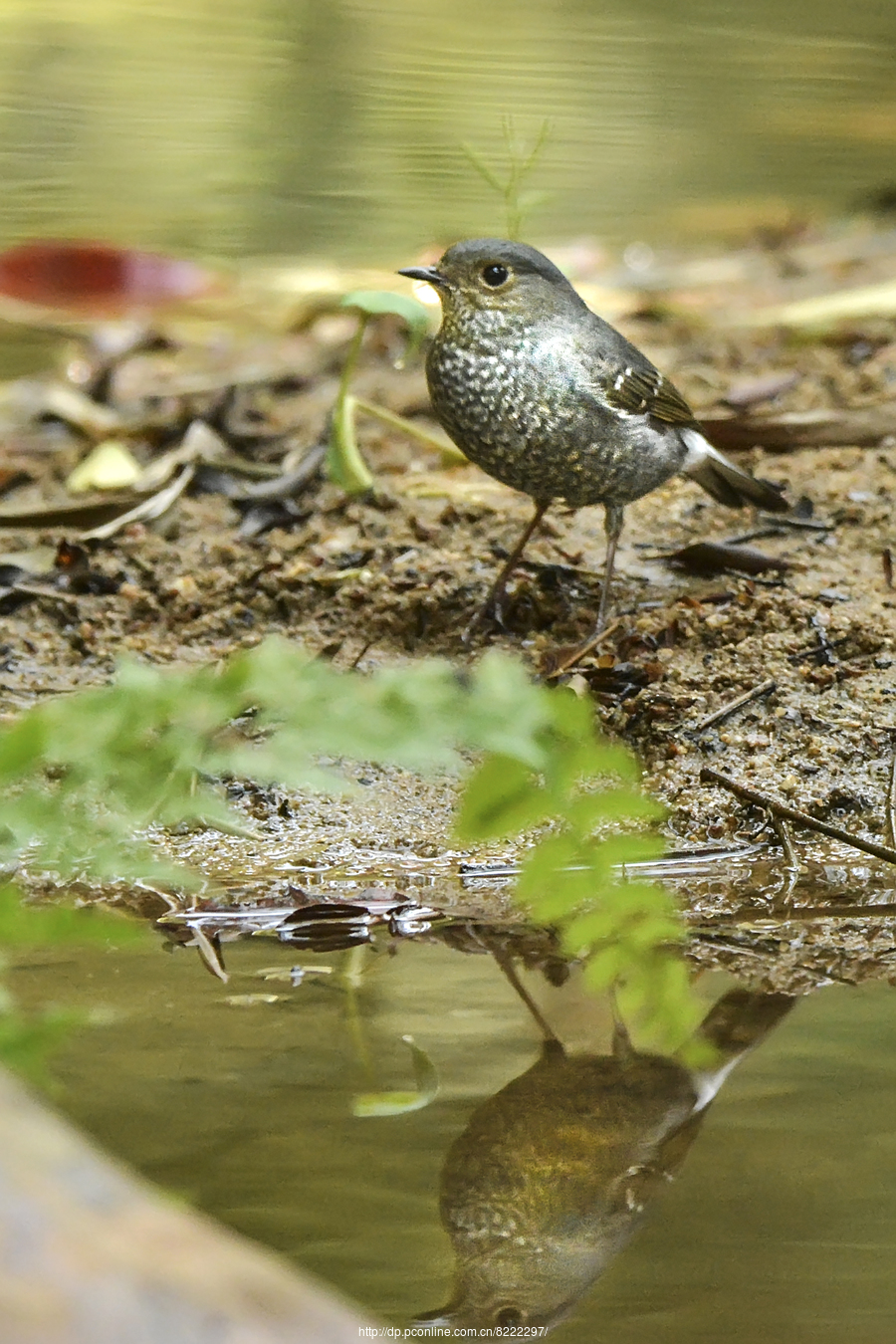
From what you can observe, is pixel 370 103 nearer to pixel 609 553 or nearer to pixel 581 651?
pixel 609 553

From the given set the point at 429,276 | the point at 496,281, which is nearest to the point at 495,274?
the point at 496,281

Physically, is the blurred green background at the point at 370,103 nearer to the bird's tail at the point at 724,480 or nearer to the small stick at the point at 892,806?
the bird's tail at the point at 724,480

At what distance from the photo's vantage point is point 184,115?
564 cm

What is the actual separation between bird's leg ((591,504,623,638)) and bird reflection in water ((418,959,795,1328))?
162 cm

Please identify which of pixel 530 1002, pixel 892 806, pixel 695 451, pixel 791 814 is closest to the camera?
pixel 530 1002

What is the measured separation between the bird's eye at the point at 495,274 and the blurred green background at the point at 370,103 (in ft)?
5.28

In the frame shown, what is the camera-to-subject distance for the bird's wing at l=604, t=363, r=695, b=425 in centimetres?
367

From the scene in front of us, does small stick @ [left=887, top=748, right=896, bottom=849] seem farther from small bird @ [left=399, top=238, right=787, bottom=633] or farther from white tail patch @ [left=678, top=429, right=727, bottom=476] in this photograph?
white tail patch @ [left=678, top=429, right=727, bottom=476]

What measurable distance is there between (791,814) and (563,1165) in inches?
49.0

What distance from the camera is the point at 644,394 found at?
3.74 m

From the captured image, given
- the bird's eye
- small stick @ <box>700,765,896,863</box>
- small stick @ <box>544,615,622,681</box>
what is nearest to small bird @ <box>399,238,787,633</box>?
the bird's eye

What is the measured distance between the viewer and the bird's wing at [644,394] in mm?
3670

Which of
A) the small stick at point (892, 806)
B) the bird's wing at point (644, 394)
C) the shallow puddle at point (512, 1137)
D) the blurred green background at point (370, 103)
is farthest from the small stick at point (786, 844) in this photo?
the blurred green background at point (370, 103)

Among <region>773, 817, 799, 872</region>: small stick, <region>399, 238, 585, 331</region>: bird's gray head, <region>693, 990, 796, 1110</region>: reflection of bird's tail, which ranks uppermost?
<region>399, 238, 585, 331</region>: bird's gray head
